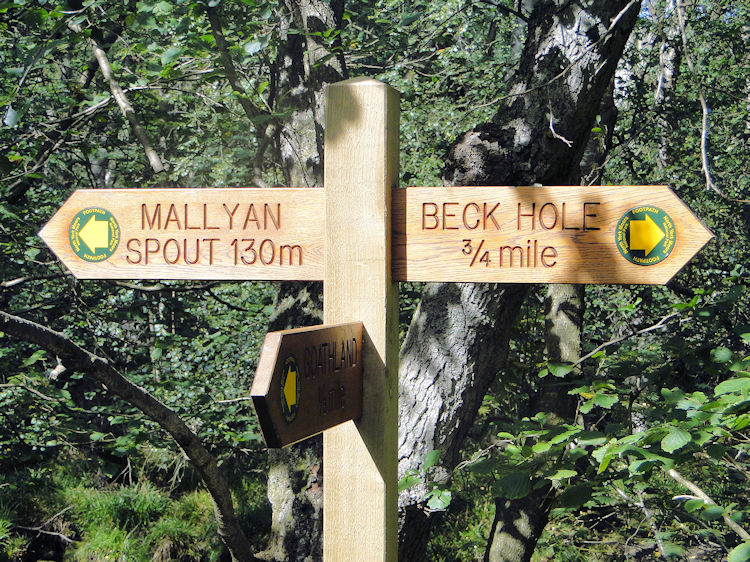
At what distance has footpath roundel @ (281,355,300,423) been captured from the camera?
116 centimetres

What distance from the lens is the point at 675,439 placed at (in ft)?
5.71

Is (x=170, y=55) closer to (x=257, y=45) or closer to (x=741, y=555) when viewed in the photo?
(x=257, y=45)

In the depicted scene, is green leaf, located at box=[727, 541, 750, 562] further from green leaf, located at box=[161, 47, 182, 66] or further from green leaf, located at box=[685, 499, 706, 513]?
green leaf, located at box=[161, 47, 182, 66]

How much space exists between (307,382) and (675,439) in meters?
0.96

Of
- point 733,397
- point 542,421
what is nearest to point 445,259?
point 733,397

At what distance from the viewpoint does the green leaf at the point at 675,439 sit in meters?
1.71

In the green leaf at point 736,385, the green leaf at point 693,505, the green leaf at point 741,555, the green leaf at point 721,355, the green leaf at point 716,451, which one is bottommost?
the green leaf at point 741,555

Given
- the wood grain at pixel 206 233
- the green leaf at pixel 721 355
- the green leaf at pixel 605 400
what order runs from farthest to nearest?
1. the green leaf at pixel 721 355
2. the green leaf at pixel 605 400
3. the wood grain at pixel 206 233

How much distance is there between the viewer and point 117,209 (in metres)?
1.74

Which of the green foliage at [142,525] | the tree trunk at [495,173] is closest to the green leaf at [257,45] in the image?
the tree trunk at [495,173]

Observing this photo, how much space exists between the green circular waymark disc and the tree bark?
836 millimetres

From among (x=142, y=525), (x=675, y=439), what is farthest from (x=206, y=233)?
(x=142, y=525)

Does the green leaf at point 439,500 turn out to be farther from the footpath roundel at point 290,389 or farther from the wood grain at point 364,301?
the footpath roundel at point 290,389

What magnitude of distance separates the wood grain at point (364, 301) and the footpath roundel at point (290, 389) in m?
0.31
